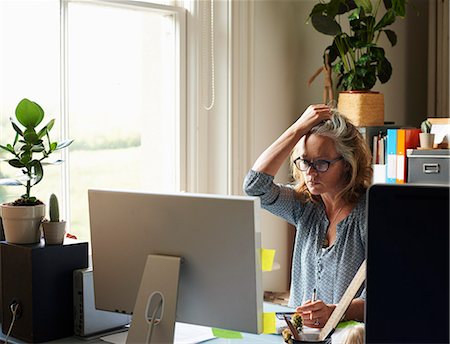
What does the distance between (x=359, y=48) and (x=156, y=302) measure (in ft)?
7.83

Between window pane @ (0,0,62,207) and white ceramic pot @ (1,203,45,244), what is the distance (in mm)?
893

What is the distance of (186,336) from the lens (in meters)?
2.24

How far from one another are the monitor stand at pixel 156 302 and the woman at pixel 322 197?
2.45ft

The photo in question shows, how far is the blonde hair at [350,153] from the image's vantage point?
2568 mm

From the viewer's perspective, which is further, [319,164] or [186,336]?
[319,164]

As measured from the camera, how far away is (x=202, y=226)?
1829mm

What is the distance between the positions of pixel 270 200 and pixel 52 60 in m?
1.31

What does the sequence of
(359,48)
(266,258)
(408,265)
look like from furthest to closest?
(359,48), (266,258), (408,265)

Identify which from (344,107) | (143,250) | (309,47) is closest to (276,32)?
(309,47)

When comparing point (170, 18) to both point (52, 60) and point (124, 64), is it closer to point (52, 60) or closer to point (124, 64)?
point (124, 64)

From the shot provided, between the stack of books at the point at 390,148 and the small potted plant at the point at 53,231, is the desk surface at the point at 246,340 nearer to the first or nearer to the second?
the small potted plant at the point at 53,231

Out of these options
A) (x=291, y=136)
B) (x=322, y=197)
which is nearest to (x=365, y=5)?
(x=291, y=136)

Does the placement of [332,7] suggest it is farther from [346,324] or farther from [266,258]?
[266,258]

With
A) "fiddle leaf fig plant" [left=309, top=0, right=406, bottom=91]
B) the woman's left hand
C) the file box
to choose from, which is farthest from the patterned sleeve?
"fiddle leaf fig plant" [left=309, top=0, right=406, bottom=91]
